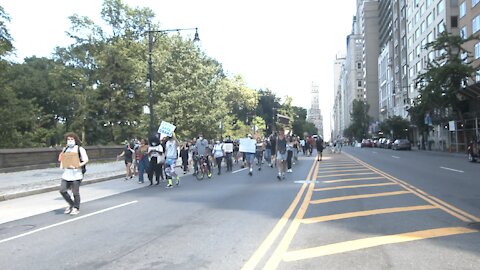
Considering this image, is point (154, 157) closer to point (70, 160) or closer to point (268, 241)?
point (70, 160)

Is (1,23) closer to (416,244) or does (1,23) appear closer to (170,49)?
(170,49)

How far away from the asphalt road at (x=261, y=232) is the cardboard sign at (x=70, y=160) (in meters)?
1.11

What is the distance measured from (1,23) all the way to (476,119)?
39.7m

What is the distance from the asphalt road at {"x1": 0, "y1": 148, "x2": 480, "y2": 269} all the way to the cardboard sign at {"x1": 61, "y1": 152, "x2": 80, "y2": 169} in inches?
43.6

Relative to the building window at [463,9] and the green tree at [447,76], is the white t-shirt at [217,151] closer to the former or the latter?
the green tree at [447,76]

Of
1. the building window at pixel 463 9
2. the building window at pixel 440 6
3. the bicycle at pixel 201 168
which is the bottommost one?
the bicycle at pixel 201 168

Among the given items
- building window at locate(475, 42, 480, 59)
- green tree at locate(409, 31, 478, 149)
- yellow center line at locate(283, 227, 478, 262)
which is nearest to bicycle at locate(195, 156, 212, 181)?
yellow center line at locate(283, 227, 478, 262)

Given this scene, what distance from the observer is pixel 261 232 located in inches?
307

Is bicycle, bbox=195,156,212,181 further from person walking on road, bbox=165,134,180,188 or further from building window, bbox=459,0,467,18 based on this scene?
building window, bbox=459,0,467,18

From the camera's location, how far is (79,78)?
49062 mm

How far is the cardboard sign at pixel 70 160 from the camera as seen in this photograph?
10422 millimetres

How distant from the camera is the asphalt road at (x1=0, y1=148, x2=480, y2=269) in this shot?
610 cm

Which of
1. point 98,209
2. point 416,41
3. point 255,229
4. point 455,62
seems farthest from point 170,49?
point 416,41

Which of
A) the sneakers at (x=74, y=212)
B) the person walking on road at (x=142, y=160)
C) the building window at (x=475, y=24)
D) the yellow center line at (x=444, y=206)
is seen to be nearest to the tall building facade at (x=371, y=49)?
the building window at (x=475, y=24)
